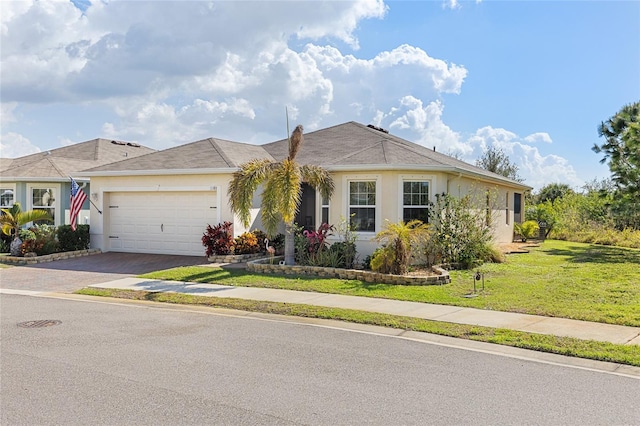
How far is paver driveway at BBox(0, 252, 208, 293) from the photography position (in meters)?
13.4

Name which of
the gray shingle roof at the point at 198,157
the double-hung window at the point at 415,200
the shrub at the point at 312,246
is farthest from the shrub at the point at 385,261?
the gray shingle roof at the point at 198,157

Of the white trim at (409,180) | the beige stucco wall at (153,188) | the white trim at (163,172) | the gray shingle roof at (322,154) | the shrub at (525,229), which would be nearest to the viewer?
the white trim at (409,180)

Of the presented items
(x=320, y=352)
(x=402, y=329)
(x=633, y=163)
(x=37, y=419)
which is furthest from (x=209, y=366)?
(x=633, y=163)

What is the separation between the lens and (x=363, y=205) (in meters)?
15.8

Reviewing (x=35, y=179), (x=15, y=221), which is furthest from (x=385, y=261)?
(x=35, y=179)

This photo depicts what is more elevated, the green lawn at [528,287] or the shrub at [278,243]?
the shrub at [278,243]

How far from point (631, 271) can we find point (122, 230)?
16.6m

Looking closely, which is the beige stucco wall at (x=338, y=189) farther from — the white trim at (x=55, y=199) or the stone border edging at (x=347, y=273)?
the white trim at (x=55, y=199)

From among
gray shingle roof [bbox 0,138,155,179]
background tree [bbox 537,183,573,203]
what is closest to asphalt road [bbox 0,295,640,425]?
gray shingle roof [bbox 0,138,155,179]

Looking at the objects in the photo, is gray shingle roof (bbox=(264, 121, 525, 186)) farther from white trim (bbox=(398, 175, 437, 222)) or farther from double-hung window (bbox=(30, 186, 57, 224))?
double-hung window (bbox=(30, 186, 57, 224))

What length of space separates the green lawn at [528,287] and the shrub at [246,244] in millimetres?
2054

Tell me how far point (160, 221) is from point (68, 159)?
877cm

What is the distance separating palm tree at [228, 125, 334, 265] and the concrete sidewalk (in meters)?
2.25

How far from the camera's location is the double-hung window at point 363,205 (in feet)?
51.6
